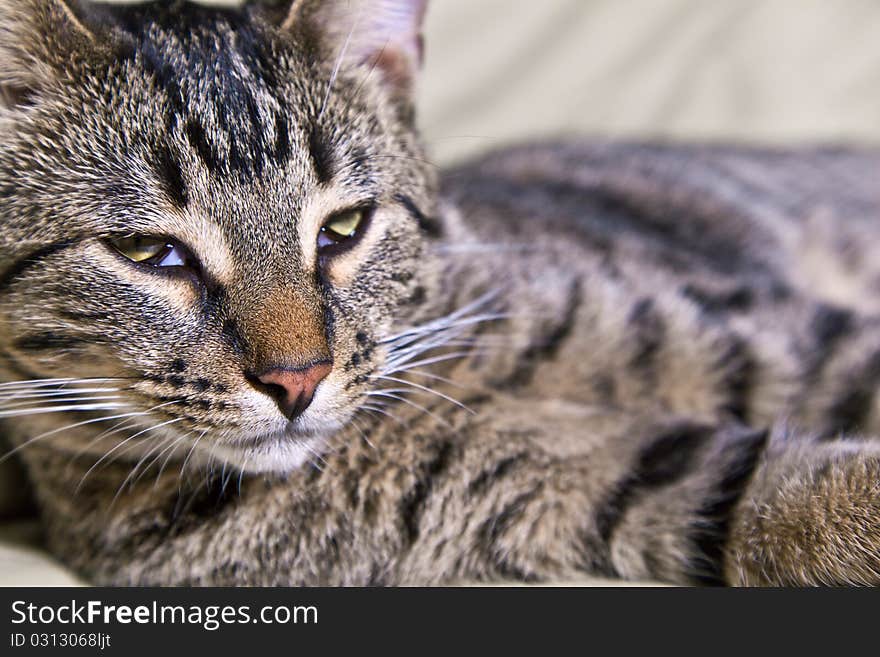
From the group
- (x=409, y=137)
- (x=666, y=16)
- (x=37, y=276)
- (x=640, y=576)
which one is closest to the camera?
(x=37, y=276)

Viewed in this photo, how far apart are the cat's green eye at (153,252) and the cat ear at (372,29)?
309 mm

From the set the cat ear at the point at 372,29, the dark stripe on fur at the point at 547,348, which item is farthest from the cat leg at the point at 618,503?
the cat ear at the point at 372,29

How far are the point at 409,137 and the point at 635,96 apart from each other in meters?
1.38

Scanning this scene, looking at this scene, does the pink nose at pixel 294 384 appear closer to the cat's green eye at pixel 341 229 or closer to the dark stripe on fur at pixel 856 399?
the cat's green eye at pixel 341 229

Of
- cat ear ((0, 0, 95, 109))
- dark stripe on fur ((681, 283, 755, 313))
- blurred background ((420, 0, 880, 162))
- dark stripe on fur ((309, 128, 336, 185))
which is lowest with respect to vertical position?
dark stripe on fur ((681, 283, 755, 313))

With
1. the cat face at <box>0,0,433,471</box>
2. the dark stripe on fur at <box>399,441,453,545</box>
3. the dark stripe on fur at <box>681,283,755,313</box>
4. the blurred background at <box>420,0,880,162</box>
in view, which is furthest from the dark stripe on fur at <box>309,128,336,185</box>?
the blurred background at <box>420,0,880,162</box>

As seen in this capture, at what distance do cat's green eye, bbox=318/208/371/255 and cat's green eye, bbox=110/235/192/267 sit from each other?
0.15 meters

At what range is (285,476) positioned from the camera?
1.15 m

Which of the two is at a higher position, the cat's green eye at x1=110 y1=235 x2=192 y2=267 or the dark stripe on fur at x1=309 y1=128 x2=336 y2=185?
the dark stripe on fur at x1=309 y1=128 x2=336 y2=185

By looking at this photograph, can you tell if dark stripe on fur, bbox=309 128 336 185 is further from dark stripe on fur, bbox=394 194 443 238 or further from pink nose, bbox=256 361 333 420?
pink nose, bbox=256 361 333 420

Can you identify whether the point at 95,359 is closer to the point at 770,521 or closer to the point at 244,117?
the point at 244,117

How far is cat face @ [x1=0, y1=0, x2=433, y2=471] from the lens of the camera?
3.27 ft

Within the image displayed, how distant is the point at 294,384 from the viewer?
0.98 metres
